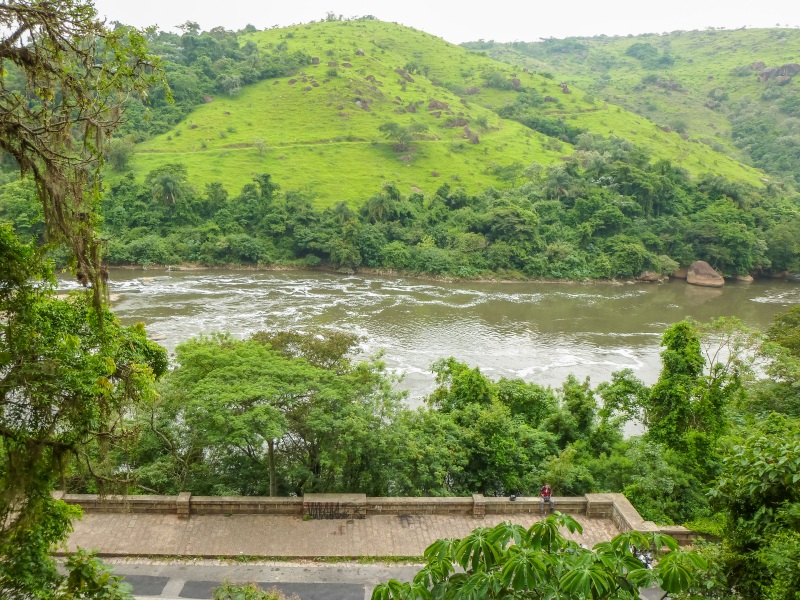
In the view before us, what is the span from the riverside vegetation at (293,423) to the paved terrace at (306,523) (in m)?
0.99

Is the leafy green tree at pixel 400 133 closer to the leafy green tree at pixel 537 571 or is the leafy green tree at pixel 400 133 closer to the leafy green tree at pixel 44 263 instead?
the leafy green tree at pixel 44 263

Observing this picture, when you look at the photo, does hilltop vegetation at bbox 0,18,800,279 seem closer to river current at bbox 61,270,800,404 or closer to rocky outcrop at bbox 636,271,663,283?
rocky outcrop at bbox 636,271,663,283

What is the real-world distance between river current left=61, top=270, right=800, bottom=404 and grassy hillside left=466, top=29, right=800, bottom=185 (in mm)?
58384

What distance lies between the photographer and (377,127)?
262ft

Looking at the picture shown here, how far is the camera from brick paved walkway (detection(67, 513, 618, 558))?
11.3 metres

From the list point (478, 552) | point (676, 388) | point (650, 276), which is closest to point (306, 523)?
point (478, 552)

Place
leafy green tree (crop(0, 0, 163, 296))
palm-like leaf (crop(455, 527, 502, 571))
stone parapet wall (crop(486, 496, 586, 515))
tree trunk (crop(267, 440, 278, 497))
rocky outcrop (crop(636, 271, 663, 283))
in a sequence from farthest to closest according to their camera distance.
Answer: rocky outcrop (crop(636, 271, 663, 283))
tree trunk (crop(267, 440, 278, 497))
stone parapet wall (crop(486, 496, 586, 515))
leafy green tree (crop(0, 0, 163, 296))
palm-like leaf (crop(455, 527, 502, 571))

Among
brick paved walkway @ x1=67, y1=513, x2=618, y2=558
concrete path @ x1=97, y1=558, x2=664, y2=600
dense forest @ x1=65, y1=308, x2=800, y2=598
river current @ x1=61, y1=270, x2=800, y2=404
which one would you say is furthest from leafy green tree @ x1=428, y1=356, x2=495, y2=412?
river current @ x1=61, y1=270, x2=800, y2=404

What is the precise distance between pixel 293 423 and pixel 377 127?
70913 mm

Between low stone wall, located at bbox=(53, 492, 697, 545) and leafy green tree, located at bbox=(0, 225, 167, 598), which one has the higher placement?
leafy green tree, located at bbox=(0, 225, 167, 598)

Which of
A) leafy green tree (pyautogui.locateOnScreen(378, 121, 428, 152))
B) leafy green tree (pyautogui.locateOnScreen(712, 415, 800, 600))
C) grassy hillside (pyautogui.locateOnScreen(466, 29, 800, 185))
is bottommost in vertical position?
leafy green tree (pyautogui.locateOnScreen(712, 415, 800, 600))

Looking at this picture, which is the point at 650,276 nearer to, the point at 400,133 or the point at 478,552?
the point at 400,133

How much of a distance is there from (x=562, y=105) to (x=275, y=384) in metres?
95.5


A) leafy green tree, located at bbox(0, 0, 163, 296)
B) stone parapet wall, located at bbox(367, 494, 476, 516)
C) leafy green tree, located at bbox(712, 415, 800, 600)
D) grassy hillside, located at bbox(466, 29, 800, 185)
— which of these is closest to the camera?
leafy green tree, located at bbox(0, 0, 163, 296)
